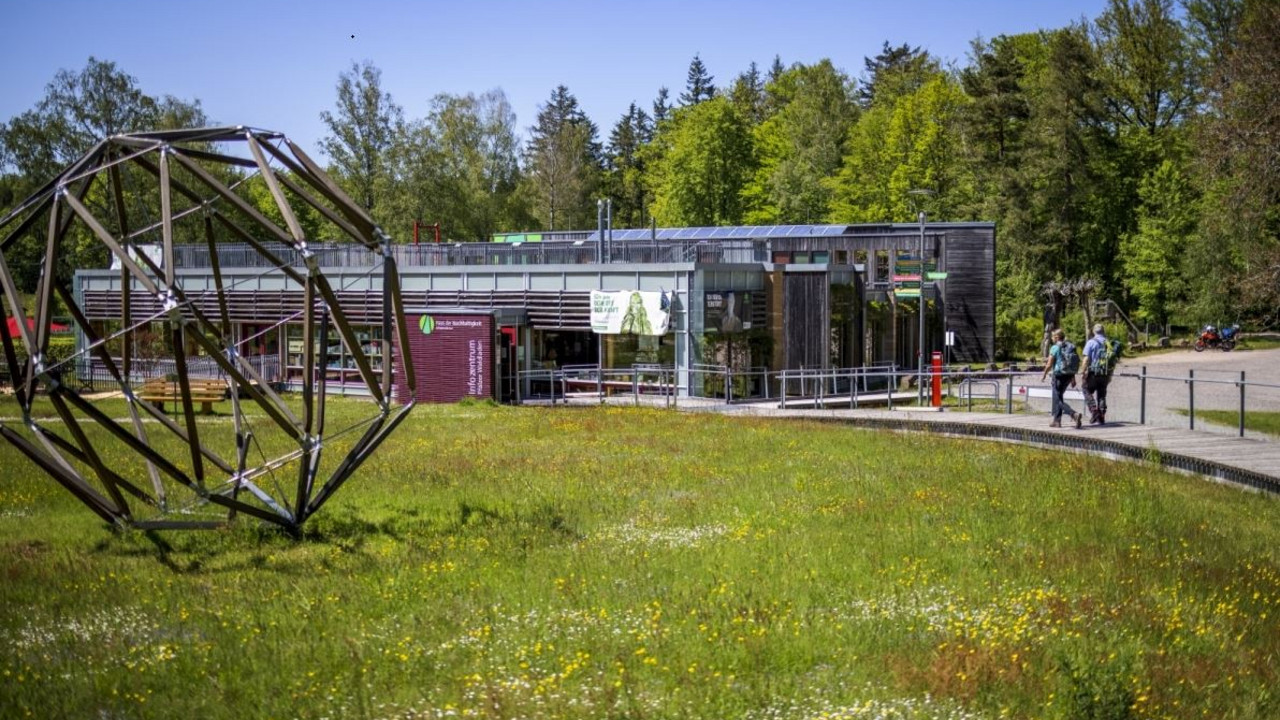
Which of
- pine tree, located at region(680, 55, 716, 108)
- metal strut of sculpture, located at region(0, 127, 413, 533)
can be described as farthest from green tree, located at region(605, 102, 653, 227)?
metal strut of sculpture, located at region(0, 127, 413, 533)

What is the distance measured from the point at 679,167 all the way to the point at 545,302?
44339mm

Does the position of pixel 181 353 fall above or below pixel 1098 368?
above

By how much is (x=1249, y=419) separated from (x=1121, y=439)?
21.3 feet

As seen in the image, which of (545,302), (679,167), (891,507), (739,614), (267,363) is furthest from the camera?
(679,167)

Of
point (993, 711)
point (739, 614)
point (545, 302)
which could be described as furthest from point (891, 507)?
point (545, 302)

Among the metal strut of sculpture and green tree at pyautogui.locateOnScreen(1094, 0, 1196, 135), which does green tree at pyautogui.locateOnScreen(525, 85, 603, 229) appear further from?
the metal strut of sculpture

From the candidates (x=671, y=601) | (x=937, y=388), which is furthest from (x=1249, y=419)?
(x=671, y=601)

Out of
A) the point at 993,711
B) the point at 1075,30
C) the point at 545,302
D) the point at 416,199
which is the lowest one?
the point at 993,711

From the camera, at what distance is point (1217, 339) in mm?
62844

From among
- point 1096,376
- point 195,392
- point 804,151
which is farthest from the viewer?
point 804,151

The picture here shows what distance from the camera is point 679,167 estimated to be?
85250 mm

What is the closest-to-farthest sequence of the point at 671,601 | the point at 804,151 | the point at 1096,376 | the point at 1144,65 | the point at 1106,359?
the point at 671,601
the point at 1106,359
the point at 1096,376
the point at 1144,65
the point at 804,151

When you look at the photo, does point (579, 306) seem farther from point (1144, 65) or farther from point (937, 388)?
point (1144, 65)

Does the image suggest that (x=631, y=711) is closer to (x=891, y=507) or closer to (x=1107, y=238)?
(x=891, y=507)
